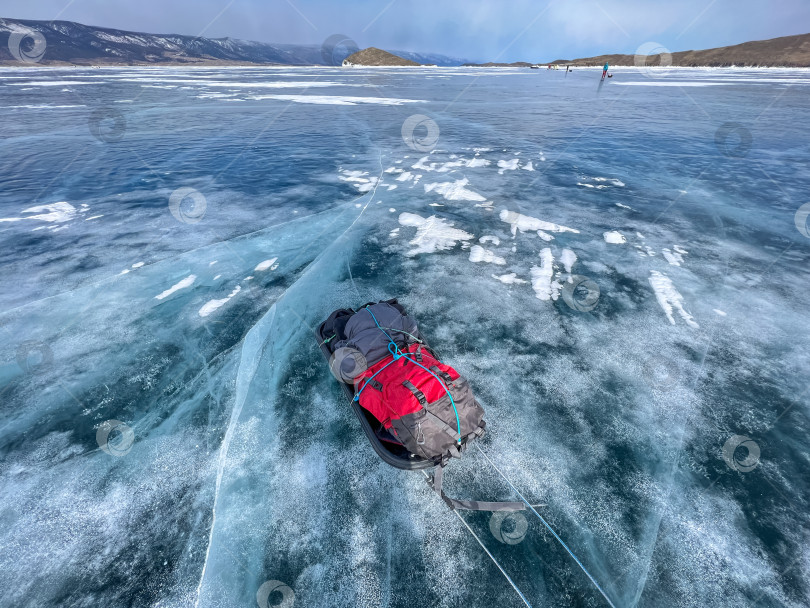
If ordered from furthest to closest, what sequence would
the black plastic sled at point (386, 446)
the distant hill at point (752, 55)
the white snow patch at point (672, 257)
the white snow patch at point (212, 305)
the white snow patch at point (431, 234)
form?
the distant hill at point (752, 55) → the white snow patch at point (431, 234) → the white snow patch at point (672, 257) → the white snow patch at point (212, 305) → the black plastic sled at point (386, 446)

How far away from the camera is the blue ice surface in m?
2.50

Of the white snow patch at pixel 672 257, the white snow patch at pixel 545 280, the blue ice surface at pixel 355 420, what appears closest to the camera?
the blue ice surface at pixel 355 420

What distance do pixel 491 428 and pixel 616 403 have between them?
4.60ft

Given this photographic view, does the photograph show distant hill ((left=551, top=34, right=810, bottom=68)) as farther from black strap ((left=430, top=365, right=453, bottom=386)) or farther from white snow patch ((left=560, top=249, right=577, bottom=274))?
black strap ((left=430, top=365, right=453, bottom=386))

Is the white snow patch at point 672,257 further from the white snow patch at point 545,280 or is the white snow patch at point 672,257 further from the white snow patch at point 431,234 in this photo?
the white snow patch at point 431,234

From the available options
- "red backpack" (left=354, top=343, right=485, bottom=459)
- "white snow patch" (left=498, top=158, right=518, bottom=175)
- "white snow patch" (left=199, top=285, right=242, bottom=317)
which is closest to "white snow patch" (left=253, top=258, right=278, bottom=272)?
"white snow patch" (left=199, top=285, right=242, bottom=317)

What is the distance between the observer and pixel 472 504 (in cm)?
268

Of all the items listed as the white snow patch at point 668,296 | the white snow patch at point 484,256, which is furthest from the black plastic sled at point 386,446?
the white snow patch at point 668,296

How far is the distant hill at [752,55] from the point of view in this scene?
8422 centimetres

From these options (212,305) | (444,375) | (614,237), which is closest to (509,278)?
(614,237)

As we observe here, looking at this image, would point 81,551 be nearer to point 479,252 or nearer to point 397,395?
point 397,395

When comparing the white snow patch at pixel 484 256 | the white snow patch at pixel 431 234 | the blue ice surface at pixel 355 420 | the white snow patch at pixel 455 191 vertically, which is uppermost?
the white snow patch at pixel 455 191

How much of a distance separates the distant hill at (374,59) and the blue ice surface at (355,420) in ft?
461

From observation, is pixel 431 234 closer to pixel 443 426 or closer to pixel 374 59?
pixel 443 426
